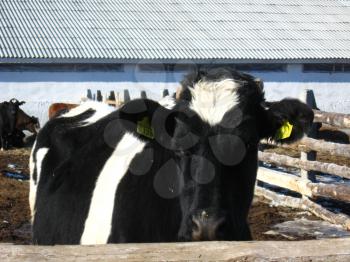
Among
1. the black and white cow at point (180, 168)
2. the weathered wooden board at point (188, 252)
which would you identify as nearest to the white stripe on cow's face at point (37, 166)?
the black and white cow at point (180, 168)

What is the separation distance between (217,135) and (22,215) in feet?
19.0

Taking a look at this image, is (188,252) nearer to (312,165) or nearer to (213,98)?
(213,98)

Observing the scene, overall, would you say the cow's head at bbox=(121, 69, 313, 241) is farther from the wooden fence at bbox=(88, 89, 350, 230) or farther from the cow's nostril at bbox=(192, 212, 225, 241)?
the wooden fence at bbox=(88, 89, 350, 230)

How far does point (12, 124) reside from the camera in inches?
705

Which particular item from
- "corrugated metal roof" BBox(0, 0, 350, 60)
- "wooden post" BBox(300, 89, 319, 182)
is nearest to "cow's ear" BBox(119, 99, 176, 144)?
"wooden post" BBox(300, 89, 319, 182)

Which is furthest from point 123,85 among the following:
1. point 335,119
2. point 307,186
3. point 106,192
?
point 106,192

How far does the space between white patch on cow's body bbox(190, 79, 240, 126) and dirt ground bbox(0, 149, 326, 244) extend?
13.0ft

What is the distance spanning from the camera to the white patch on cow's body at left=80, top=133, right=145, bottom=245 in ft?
12.8

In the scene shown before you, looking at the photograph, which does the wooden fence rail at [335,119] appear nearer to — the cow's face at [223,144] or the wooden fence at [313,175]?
the wooden fence at [313,175]

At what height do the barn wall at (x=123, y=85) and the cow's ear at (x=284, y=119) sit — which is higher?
the barn wall at (x=123, y=85)

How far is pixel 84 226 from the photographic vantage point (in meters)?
4.13

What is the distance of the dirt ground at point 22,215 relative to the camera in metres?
7.45

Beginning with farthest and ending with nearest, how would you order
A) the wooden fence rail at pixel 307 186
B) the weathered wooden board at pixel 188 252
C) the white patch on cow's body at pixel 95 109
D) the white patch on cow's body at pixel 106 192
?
the wooden fence rail at pixel 307 186
the white patch on cow's body at pixel 95 109
the white patch on cow's body at pixel 106 192
the weathered wooden board at pixel 188 252

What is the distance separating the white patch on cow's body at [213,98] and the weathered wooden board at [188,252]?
113 centimetres
